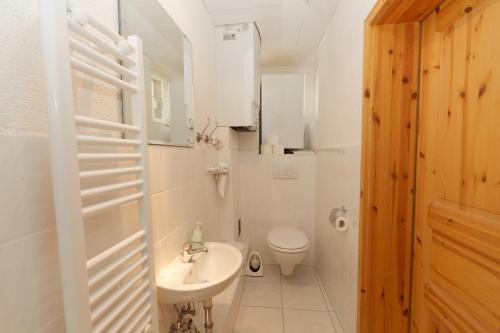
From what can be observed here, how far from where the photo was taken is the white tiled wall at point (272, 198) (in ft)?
8.26

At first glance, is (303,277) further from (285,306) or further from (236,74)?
(236,74)

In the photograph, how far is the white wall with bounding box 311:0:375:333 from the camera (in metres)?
1.30

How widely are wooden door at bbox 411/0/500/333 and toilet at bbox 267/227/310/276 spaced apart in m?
1.01

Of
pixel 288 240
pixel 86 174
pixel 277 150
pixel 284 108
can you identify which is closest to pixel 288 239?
pixel 288 240

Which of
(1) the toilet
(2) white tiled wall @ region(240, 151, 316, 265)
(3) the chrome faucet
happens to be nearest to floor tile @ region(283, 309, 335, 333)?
(1) the toilet

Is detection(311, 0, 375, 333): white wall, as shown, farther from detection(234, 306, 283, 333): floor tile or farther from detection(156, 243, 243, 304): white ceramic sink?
detection(156, 243, 243, 304): white ceramic sink

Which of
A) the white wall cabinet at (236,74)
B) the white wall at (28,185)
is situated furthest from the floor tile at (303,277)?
the white wall at (28,185)

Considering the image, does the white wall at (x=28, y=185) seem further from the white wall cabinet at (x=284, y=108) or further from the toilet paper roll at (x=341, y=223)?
the white wall cabinet at (x=284, y=108)

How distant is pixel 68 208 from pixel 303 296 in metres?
2.12

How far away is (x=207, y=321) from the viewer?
1188mm

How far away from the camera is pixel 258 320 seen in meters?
1.72

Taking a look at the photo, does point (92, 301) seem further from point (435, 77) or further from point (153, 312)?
point (435, 77)

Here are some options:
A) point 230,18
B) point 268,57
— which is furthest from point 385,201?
point 268,57

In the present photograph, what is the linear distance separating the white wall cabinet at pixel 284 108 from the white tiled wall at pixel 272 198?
29cm
